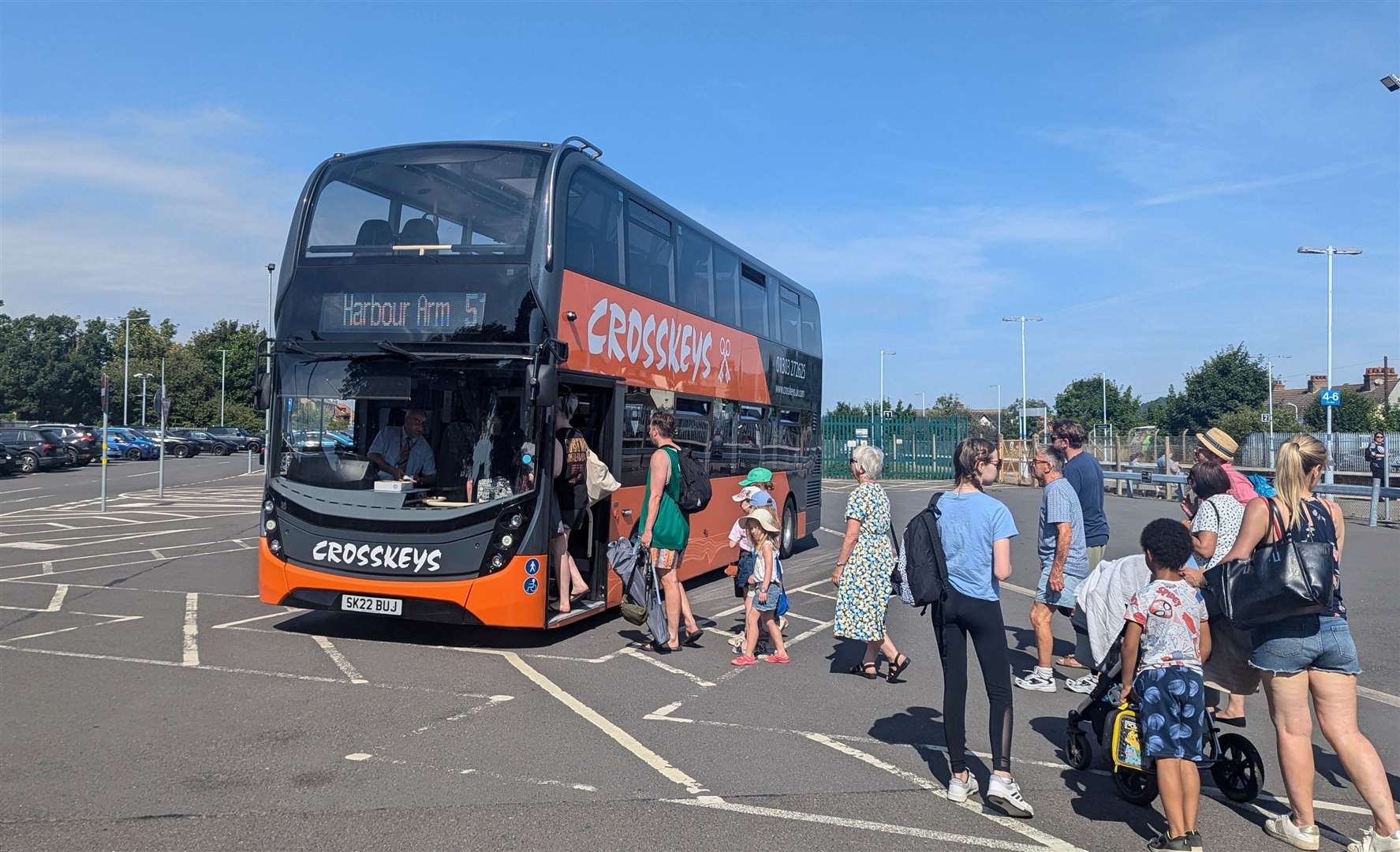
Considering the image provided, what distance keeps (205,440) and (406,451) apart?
60.2 metres

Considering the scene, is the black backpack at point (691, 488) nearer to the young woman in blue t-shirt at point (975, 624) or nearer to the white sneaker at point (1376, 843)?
the young woman in blue t-shirt at point (975, 624)

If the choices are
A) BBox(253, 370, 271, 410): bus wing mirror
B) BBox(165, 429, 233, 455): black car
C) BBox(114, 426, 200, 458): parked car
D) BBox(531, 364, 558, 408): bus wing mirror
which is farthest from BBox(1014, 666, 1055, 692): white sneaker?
BBox(165, 429, 233, 455): black car

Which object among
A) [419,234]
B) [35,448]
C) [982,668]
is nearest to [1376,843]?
[982,668]

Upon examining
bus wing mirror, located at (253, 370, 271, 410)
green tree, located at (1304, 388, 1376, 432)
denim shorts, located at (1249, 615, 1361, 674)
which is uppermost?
green tree, located at (1304, 388, 1376, 432)

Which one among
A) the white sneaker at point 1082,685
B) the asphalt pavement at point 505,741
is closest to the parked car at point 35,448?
the asphalt pavement at point 505,741

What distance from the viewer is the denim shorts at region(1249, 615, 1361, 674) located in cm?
456

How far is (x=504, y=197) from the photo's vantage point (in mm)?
8656

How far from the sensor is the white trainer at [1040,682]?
750 cm

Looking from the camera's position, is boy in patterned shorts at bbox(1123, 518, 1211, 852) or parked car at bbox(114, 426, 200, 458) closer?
boy in patterned shorts at bbox(1123, 518, 1211, 852)

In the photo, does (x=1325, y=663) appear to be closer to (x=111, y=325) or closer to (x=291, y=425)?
(x=291, y=425)

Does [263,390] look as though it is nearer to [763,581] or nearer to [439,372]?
[439,372]

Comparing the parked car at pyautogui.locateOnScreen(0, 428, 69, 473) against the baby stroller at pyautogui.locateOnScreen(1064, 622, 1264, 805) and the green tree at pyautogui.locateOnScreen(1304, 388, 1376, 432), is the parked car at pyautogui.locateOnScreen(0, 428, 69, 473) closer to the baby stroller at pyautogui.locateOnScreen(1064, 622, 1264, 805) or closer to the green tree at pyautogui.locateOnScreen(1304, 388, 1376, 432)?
the baby stroller at pyautogui.locateOnScreen(1064, 622, 1264, 805)

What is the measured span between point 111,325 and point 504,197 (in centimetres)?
9422

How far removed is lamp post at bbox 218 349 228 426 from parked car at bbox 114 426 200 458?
55.0ft
